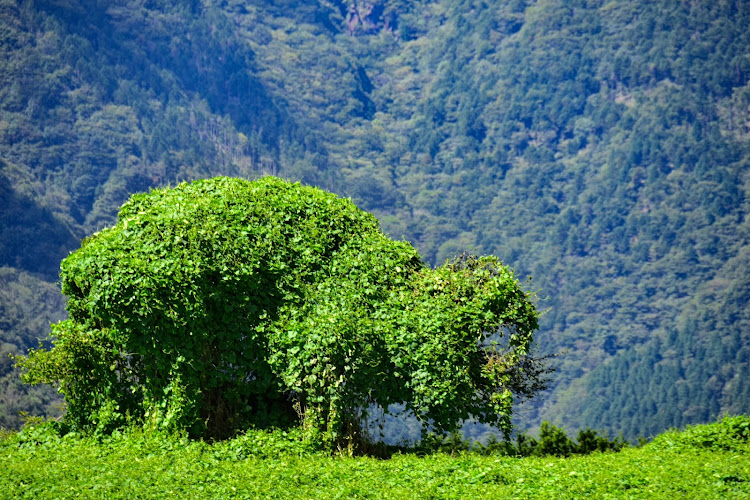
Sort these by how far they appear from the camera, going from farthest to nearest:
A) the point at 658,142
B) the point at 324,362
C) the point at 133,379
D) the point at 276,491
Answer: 1. the point at 658,142
2. the point at 133,379
3. the point at 324,362
4. the point at 276,491


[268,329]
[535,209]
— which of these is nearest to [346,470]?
[268,329]

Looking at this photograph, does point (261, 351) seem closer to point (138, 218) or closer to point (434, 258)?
point (138, 218)

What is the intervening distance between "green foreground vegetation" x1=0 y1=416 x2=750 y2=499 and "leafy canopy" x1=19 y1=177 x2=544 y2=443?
0.73 m

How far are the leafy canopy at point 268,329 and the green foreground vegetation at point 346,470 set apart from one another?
73 centimetres

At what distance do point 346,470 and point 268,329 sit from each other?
121 inches

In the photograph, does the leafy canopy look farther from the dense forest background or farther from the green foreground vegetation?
the dense forest background

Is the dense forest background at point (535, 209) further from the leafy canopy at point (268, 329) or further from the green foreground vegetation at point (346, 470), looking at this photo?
the green foreground vegetation at point (346, 470)

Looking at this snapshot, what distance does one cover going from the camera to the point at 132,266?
606 inches

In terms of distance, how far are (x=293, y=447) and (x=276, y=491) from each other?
276 cm

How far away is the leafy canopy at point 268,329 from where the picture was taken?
1539 centimetres

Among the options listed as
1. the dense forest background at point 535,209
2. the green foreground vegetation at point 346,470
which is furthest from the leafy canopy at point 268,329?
the dense forest background at point 535,209

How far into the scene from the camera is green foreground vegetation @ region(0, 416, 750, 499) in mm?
12594

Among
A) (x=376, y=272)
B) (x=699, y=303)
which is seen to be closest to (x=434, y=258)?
(x=699, y=303)

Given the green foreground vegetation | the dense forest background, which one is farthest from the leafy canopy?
the dense forest background
